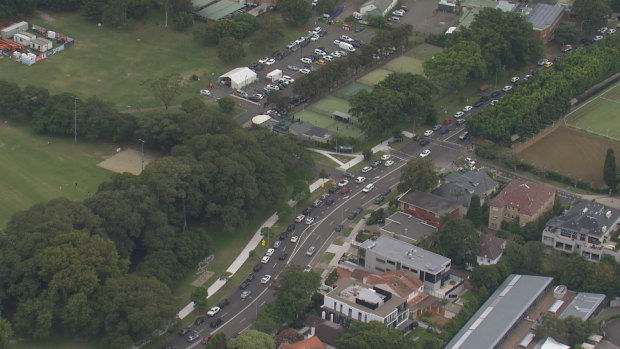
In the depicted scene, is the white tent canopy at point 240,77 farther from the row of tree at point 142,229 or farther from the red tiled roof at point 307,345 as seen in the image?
the red tiled roof at point 307,345

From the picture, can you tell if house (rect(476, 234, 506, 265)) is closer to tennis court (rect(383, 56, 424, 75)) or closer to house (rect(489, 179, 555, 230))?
house (rect(489, 179, 555, 230))

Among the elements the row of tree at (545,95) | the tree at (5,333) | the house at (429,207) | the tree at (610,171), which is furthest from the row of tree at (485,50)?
the tree at (5,333)

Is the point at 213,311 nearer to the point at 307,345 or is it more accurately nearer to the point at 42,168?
the point at 307,345

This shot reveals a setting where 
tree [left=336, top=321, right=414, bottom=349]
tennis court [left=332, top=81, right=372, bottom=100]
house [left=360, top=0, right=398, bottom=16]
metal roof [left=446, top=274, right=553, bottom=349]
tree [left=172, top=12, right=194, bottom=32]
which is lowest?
tree [left=172, top=12, right=194, bottom=32]

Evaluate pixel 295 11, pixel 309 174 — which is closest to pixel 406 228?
pixel 309 174

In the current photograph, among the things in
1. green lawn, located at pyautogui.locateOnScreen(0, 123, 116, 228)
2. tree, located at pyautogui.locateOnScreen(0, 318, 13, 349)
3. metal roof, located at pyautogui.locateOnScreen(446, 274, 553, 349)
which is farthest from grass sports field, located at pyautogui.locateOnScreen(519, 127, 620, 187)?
tree, located at pyautogui.locateOnScreen(0, 318, 13, 349)

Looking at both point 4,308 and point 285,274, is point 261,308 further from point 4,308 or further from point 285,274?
point 4,308
